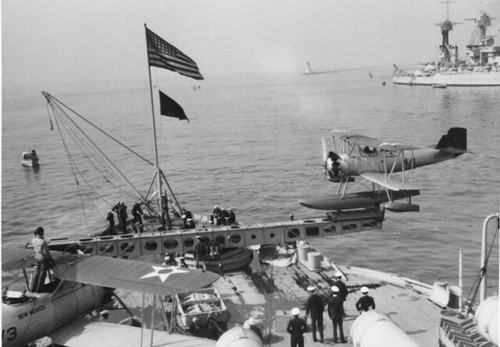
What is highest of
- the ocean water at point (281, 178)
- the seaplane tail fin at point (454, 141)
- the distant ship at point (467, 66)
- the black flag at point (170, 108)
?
the distant ship at point (467, 66)

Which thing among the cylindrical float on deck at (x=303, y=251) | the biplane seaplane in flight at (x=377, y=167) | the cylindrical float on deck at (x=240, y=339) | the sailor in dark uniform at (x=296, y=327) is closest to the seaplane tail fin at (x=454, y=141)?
the biplane seaplane in flight at (x=377, y=167)

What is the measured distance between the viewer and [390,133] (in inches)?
2504

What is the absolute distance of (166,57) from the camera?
21.5 m

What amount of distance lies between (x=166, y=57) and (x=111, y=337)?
1294cm

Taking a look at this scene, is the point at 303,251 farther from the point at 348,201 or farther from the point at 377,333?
the point at 377,333

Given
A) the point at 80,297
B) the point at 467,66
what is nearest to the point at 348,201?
the point at 80,297

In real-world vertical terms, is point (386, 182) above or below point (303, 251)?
above

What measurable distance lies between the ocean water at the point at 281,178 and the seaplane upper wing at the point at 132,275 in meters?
17.3

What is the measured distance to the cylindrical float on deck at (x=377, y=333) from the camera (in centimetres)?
859

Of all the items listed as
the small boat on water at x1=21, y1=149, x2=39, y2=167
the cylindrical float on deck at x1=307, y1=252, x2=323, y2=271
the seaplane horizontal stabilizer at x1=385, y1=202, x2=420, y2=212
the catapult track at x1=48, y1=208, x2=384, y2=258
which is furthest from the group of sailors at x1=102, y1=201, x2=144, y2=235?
the small boat on water at x1=21, y1=149, x2=39, y2=167

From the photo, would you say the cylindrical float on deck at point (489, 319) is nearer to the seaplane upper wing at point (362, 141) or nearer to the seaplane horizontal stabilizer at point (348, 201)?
the seaplane horizontal stabilizer at point (348, 201)

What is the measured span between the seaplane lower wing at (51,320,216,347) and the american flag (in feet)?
38.5

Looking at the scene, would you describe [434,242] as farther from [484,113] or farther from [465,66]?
[465,66]

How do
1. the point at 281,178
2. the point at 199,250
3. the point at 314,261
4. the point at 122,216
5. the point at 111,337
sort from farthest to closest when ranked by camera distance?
the point at 281,178
the point at 122,216
the point at 314,261
the point at 199,250
the point at 111,337
